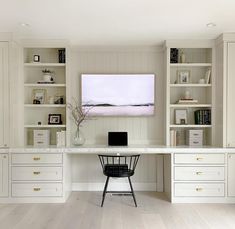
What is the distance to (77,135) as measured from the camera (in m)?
4.42

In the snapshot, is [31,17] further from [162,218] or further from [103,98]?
[162,218]

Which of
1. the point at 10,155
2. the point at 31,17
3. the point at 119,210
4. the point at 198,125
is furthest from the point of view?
the point at 198,125

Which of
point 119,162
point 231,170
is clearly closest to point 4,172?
point 119,162

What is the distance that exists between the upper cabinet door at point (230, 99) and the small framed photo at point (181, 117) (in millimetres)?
707

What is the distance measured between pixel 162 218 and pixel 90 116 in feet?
6.40

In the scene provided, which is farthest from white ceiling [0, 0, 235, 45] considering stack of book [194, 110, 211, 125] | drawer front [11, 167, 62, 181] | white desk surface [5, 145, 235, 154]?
drawer front [11, 167, 62, 181]

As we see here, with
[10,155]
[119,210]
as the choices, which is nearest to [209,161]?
[119,210]

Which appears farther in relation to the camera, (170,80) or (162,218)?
(170,80)

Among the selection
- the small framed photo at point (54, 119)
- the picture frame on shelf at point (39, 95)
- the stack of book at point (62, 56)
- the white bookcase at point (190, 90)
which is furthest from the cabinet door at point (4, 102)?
the white bookcase at point (190, 90)

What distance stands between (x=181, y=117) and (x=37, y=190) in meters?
2.45

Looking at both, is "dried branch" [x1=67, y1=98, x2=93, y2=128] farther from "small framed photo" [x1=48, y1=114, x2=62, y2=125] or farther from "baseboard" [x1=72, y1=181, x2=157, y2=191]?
"baseboard" [x1=72, y1=181, x2=157, y2=191]

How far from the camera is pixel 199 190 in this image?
393 centimetres

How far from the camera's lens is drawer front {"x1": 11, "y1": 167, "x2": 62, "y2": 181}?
392 cm

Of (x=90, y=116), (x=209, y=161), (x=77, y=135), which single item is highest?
(x=90, y=116)
